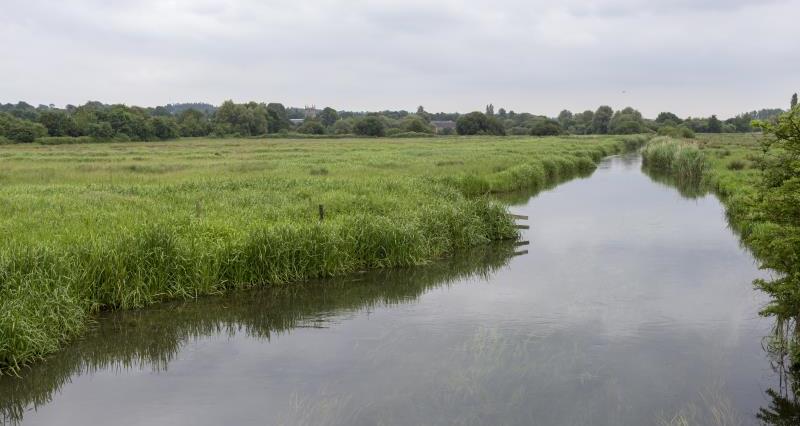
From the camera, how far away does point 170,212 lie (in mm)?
16109

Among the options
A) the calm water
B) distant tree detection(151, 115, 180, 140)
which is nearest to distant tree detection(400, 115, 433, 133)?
distant tree detection(151, 115, 180, 140)

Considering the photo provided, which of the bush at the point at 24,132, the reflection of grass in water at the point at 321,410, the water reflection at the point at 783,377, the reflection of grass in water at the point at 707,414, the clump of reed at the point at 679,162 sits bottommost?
the reflection of grass in water at the point at 321,410

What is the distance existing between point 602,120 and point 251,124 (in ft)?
266

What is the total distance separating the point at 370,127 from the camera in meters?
111

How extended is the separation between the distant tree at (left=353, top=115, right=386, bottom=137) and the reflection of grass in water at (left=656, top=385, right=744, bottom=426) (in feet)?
341

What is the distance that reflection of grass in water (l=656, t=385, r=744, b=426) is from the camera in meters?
7.59

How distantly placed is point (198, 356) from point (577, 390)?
6.27 metres

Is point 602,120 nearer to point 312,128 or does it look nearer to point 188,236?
point 312,128

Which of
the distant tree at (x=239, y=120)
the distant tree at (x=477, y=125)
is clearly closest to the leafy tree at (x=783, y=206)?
the distant tree at (x=239, y=120)

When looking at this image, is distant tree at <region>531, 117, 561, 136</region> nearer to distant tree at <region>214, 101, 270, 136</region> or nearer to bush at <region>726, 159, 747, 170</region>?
distant tree at <region>214, 101, 270, 136</region>

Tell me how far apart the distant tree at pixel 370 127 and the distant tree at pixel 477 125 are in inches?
648

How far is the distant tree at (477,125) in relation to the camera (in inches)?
4589

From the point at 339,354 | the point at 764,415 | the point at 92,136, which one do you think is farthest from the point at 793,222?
the point at 92,136

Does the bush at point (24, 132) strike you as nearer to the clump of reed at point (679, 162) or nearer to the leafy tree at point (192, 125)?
the leafy tree at point (192, 125)
